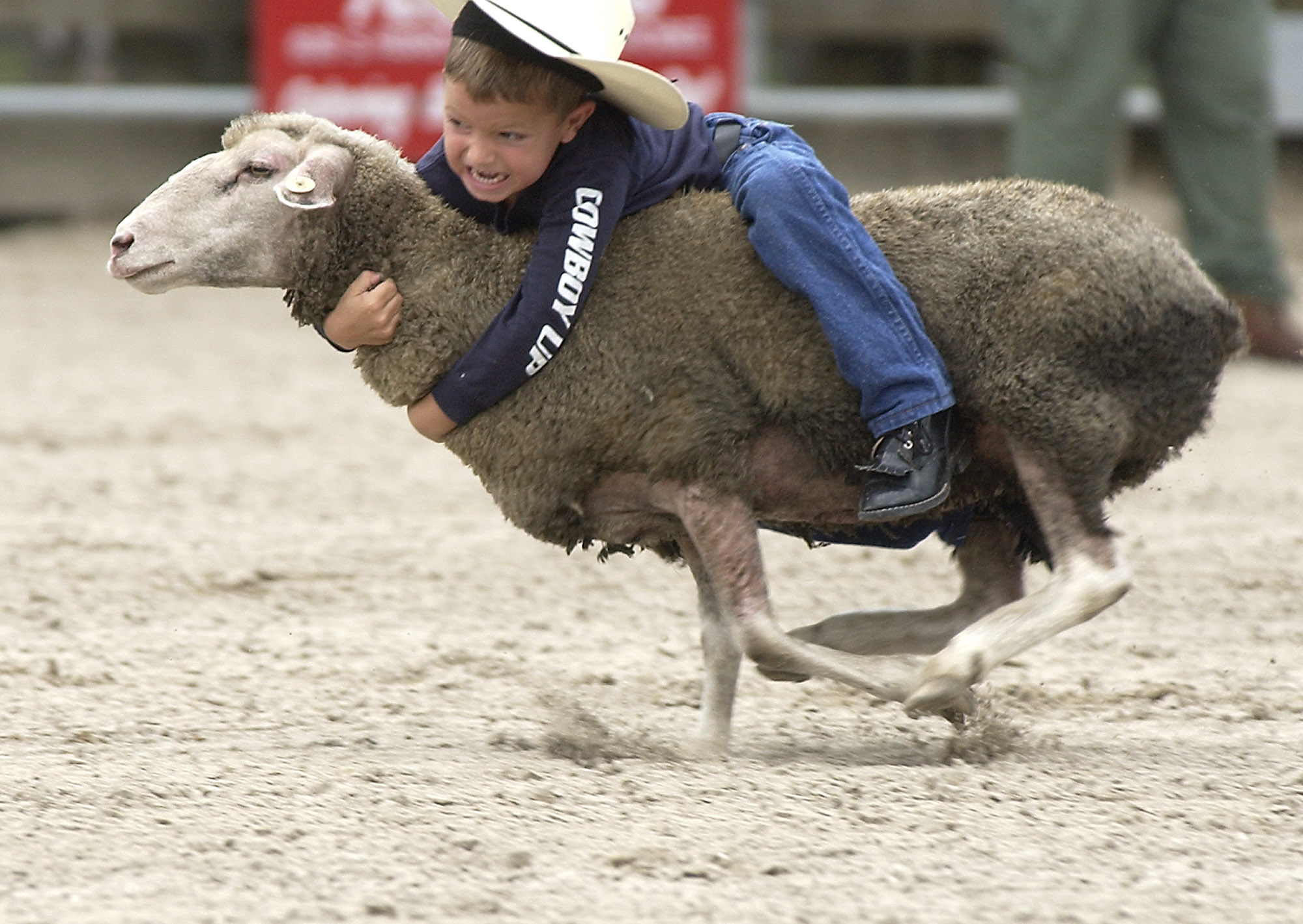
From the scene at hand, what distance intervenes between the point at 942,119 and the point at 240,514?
19.6ft

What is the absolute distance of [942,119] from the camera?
9.87 metres

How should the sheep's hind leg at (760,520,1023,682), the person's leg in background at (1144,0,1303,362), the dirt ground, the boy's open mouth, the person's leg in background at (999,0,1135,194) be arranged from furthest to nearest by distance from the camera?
the person's leg in background at (1144,0,1303,362), the person's leg in background at (999,0,1135,194), the sheep's hind leg at (760,520,1023,682), the boy's open mouth, the dirt ground

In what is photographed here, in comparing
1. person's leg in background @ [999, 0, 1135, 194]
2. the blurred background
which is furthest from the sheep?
the blurred background

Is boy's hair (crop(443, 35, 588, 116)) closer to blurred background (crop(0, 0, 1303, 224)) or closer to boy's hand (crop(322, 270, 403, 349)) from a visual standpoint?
boy's hand (crop(322, 270, 403, 349))

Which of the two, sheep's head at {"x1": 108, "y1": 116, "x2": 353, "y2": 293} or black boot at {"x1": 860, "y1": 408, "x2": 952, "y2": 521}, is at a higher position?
sheep's head at {"x1": 108, "y1": 116, "x2": 353, "y2": 293}

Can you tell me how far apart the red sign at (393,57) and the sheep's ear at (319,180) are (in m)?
5.89

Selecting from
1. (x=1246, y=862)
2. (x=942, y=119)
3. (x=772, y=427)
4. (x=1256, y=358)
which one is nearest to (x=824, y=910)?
(x=1246, y=862)

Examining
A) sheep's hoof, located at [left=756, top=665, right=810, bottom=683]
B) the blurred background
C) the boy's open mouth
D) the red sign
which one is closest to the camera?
the boy's open mouth

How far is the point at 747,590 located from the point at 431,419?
60 centimetres

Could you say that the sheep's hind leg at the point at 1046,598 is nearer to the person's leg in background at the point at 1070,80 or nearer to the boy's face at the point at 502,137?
the boy's face at the point at 502,137

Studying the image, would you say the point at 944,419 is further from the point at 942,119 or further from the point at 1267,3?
the point at 942,119

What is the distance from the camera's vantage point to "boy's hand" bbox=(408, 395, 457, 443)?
298cm

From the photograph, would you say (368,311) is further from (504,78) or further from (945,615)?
(945,615)

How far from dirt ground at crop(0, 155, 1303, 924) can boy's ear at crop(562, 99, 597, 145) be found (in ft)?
3.38
